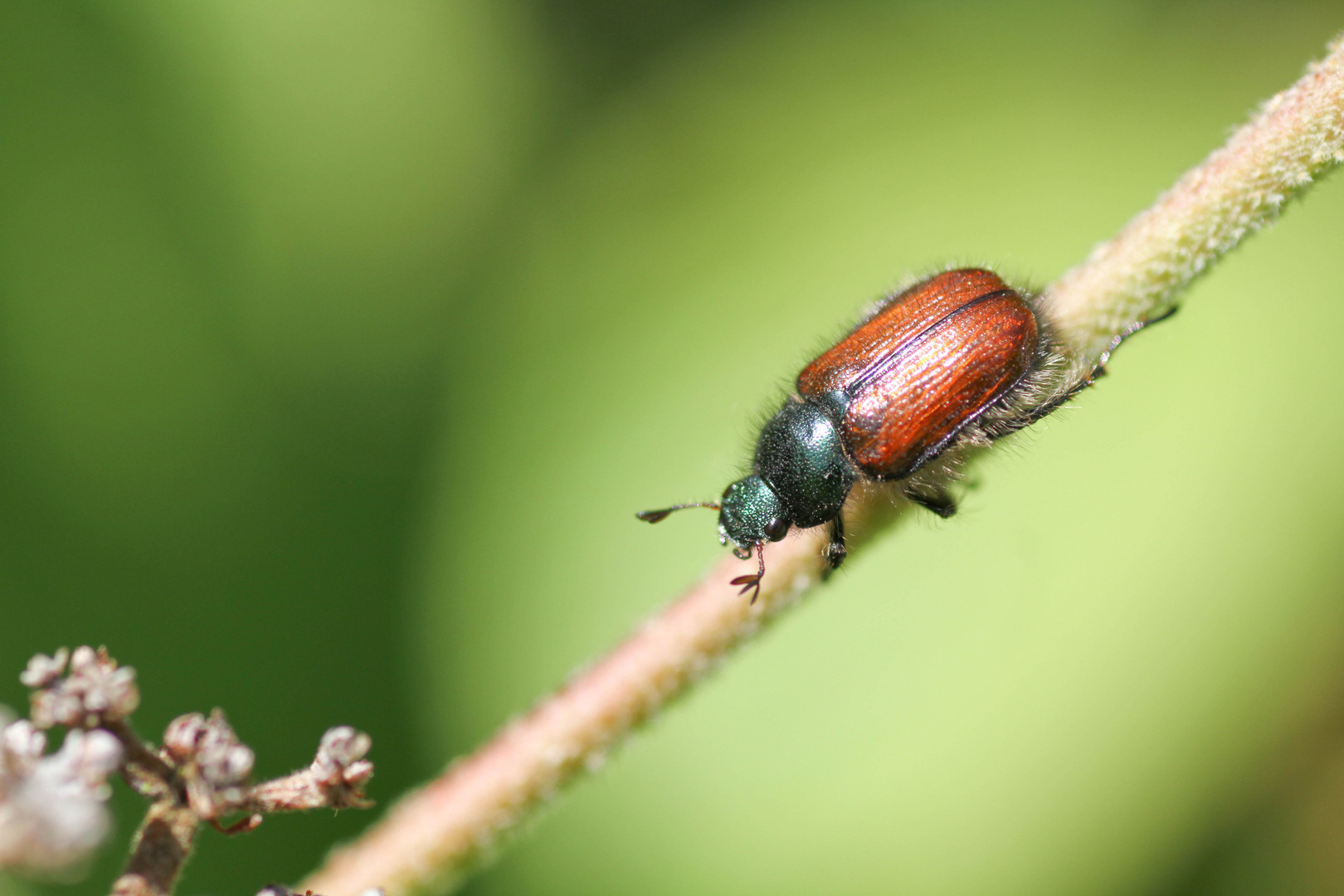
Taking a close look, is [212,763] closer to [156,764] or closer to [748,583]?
[156,764]

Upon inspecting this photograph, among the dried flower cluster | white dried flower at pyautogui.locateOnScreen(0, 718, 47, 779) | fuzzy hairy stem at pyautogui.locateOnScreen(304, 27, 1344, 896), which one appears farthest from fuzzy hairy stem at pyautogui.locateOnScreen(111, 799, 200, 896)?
fuzzy hairy stem at pyautogui.locateOnScreen(304, 27, 1344, 896)

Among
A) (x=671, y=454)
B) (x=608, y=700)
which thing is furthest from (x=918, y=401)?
(x=608, y=700)

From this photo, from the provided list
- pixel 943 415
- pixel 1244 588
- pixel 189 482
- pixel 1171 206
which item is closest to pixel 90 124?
pixel 189 482

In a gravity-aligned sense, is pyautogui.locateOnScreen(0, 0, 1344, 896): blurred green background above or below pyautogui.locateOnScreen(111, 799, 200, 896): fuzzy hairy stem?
above

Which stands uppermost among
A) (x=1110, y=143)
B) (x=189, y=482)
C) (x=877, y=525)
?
(x=189, y=482)

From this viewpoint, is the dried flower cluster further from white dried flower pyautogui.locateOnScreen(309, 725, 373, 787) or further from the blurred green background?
the blurred green background

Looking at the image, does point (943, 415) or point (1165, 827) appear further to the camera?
point (1165, 827)

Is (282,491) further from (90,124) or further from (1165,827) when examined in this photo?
(1165,827)

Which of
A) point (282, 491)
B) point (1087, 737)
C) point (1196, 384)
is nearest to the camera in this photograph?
point (1087, 737)
